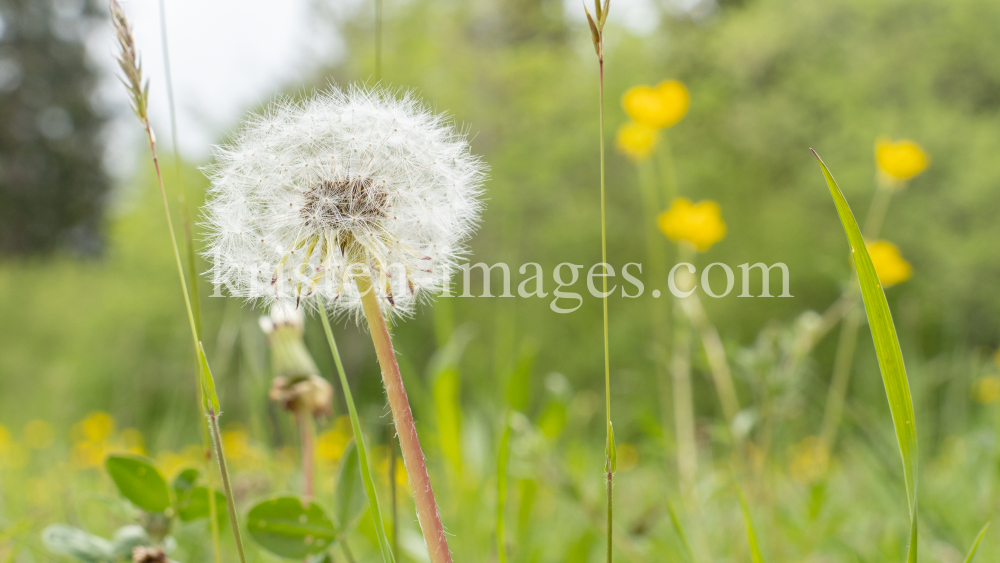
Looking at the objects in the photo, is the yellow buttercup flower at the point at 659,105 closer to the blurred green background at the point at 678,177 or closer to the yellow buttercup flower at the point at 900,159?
Answer: the yellow buttercup flower at the point at 900,159

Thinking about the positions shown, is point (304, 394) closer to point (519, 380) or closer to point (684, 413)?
point (519, 380)

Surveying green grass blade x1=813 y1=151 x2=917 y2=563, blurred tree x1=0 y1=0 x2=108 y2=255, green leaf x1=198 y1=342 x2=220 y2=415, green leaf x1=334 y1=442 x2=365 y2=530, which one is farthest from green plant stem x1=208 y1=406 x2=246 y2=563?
blurred tree x1=0 y1=0 x2=108 y2=255

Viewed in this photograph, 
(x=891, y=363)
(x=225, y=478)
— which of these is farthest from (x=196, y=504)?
(x=891, y=363)

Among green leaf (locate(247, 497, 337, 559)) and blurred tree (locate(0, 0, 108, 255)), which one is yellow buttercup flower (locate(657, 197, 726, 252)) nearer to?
green leaf (locate(247, 497, 337, 559))

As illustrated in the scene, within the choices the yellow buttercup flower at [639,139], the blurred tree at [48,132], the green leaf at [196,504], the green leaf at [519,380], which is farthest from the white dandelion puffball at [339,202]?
the blurred tree at [48,132]

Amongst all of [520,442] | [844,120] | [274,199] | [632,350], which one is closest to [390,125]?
[274,199]

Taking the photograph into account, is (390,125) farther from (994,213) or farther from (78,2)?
(78,2)
